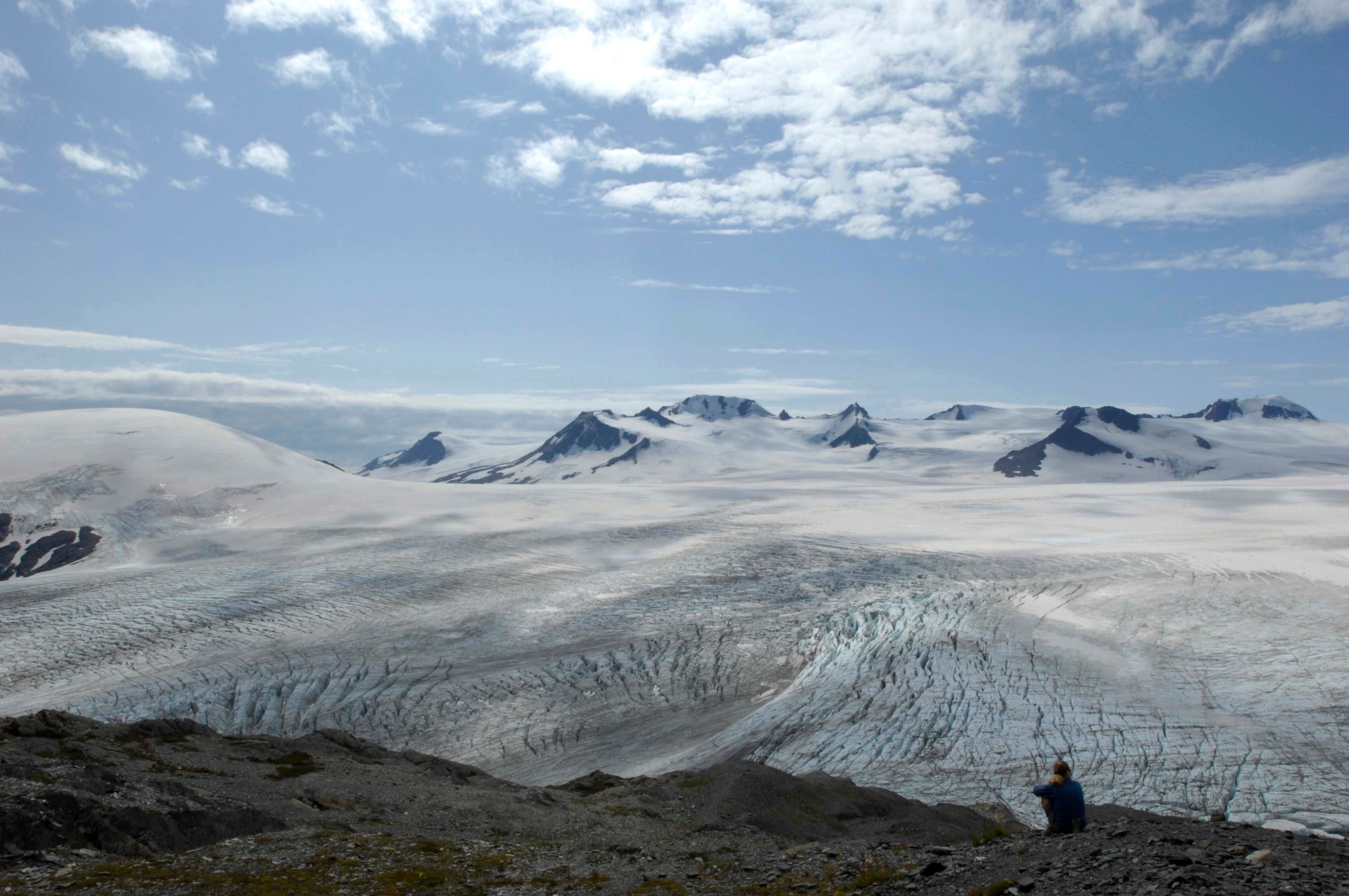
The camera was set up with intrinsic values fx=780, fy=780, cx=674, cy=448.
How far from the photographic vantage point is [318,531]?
5934cm

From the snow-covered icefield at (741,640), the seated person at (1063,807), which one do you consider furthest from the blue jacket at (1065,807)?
the snow-covered icefield at (741,640)

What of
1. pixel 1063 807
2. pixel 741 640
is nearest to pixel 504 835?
pixel 1063 807

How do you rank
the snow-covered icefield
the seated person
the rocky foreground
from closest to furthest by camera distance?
the rocky foreground
the seated person
the snow-covered icefield

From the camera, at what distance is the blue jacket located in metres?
9.48

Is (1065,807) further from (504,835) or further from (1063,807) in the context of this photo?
(504,835)

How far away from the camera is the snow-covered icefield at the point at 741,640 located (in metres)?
22.5

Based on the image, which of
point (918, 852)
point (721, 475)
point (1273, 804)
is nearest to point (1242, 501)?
point (1273, 804)

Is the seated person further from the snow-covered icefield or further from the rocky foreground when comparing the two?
the snow-covered icefield

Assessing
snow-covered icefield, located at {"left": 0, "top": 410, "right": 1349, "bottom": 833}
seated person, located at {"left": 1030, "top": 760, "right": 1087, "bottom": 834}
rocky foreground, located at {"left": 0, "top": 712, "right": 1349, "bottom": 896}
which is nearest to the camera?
rocky foreground, located at {"left": 0, "top": 712, "right": 1349, "bottom": 896}

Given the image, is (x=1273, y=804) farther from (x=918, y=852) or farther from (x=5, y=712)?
(x=5, y=712)

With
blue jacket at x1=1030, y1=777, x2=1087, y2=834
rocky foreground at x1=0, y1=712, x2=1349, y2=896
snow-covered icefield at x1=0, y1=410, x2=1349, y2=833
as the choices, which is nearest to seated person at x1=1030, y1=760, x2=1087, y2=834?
blue jacket at x1=1030, y1=777, x2=1087, y2=834

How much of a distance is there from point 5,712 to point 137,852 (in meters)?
23.7

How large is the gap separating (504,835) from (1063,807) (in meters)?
9.03

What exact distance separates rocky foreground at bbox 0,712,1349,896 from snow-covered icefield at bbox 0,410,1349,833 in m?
6.19
